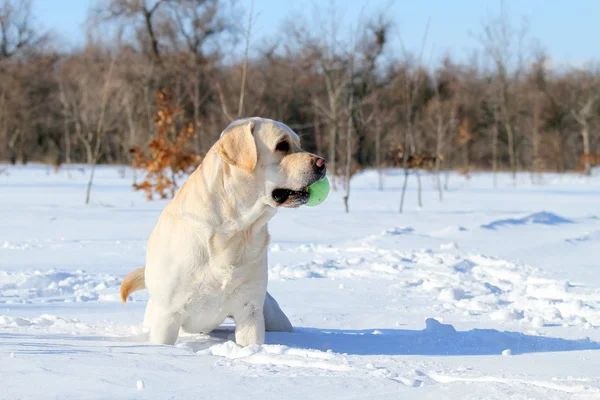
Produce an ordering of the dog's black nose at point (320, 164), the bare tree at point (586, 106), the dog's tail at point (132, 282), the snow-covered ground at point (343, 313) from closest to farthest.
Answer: the snow-covered ground at point (343, 313) → the dog's black nose at point (320, 164) → the dog's tail at point (132, 282) → the bare tree at point (586, 106)

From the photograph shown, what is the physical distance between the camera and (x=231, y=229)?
11.4ft

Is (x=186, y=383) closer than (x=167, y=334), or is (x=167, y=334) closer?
(x=186, y=383)

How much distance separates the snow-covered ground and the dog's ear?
835 millimetres

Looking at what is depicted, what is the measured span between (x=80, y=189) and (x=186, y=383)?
680 inches

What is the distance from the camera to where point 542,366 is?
3.26 metres

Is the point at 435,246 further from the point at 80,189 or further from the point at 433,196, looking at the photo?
the point at 80,189

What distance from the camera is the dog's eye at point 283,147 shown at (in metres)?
3.48

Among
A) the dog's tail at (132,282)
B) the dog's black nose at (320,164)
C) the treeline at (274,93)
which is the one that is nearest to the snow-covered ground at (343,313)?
the dog's tail at (132,282)

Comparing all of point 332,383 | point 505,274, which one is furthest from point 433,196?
point 332,383

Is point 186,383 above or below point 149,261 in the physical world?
below

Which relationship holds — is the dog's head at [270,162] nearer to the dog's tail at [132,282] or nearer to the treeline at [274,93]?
the dog's tail at [132,282]

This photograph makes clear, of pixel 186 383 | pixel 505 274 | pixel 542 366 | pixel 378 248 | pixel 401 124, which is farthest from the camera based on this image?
pixel 401 124

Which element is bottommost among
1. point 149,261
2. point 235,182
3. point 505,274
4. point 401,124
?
point 505,274

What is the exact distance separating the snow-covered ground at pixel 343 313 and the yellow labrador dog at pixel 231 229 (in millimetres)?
188
